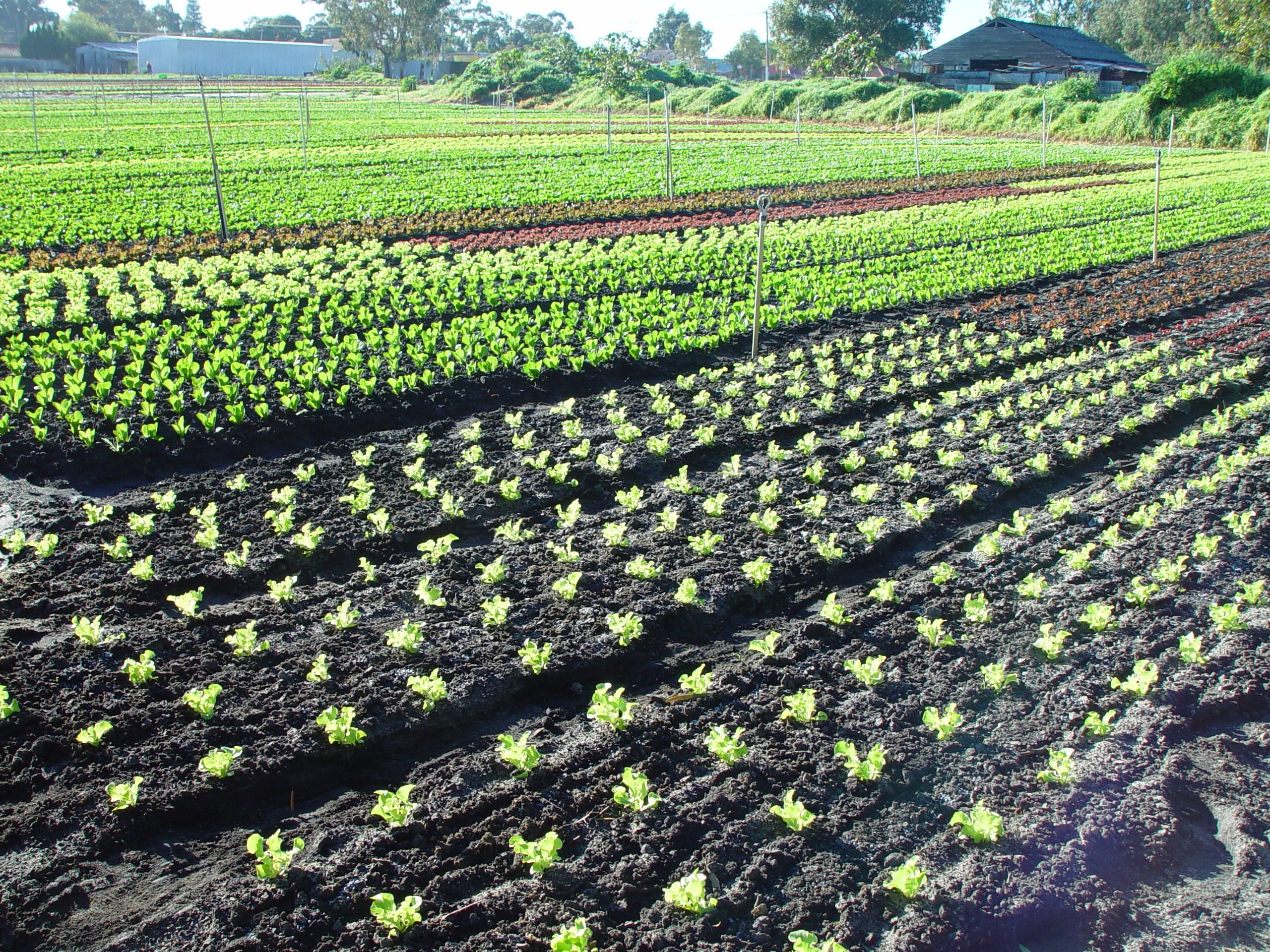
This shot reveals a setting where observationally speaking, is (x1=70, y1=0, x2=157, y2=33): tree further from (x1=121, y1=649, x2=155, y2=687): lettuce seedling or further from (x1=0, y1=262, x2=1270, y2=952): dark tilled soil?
(x1=121, y1=649, x2=155, y2=687): lettuce seedling

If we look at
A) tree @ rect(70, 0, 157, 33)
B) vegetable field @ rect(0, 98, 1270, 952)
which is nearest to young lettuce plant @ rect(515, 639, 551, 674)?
vegetable field @ rect(0, 98, 1270, 952)

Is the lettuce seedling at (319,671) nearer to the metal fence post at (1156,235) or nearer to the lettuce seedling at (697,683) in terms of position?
the lettuce seedling at (697,683)

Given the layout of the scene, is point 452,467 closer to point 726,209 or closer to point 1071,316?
point 1071,316

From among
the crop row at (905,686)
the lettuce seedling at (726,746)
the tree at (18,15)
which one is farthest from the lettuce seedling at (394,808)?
the tree at (18,15)

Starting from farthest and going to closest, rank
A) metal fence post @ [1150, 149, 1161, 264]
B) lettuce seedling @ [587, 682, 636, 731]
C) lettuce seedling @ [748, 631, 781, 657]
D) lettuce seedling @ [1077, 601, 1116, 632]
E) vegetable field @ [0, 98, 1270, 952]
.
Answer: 1. metal fence post @ [1150, 149, 1161, 264]
2. lettuce seedling @ [1077, 601, 1116, 632]
3. lettuce seedling @ [748, 631, 781, 657]
4. lettuce seedling @ [587, 682, 636, 731]
5. vegetable field @ [0, 98, 1270, 952]

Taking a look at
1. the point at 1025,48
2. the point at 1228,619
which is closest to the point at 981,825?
the point at 1228,619

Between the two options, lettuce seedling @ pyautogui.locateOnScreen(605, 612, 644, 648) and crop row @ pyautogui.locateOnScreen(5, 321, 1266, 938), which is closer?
crop row @ pyautogui.locateOnScreen(5, 321, 1266, 938)

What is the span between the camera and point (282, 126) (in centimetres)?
4247

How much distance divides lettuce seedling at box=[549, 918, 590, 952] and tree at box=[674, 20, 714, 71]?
149 metres

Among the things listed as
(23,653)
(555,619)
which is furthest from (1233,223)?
(23,653)

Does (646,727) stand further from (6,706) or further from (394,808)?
(6,706)

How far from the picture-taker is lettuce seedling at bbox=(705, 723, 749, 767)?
4.51 meters

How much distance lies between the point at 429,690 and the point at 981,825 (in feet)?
9.17

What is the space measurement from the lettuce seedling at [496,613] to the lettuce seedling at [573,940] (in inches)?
89.4
